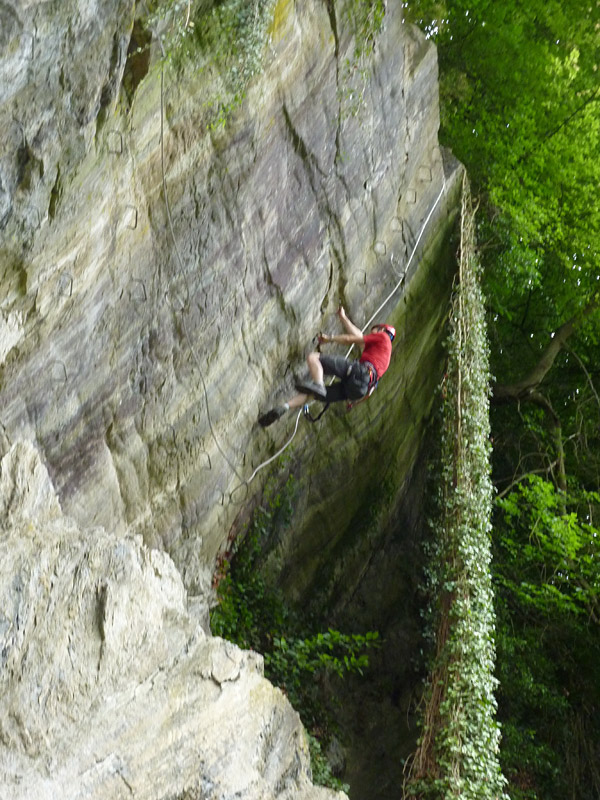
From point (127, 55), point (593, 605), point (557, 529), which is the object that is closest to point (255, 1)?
point (127, 55)

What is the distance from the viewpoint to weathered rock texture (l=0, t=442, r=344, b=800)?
3371mm

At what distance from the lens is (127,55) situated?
429 centimetres

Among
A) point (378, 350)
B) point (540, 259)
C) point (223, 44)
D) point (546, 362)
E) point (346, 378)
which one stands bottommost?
point (546, 362)

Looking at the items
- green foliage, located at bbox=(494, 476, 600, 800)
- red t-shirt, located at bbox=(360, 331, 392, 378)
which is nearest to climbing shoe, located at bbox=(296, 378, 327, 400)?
red t-shirt, located at bbox=(360, 331, 392, 378)

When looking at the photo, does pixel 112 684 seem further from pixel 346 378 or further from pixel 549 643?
pixel 549 643

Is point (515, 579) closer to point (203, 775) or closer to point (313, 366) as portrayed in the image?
point (313, 366)

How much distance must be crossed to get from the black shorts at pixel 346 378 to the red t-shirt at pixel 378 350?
0.16m

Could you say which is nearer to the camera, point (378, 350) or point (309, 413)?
point (378, 350)

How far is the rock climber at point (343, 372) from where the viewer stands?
636 cm

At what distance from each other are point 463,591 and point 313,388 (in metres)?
2.32

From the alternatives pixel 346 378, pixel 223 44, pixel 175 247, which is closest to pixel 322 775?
pixel 346 378

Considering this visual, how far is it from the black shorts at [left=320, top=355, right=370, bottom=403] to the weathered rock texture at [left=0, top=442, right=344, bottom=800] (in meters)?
2.74

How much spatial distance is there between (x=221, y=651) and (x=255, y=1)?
14.5ft

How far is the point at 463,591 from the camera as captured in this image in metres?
6.36
